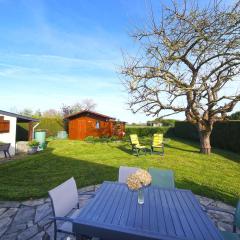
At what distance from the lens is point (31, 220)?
15.3 feet

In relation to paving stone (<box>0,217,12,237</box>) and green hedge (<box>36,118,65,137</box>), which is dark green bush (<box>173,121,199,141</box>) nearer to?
green hedge (<box>36,118,65,137</box>)

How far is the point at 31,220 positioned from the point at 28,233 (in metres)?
0.56

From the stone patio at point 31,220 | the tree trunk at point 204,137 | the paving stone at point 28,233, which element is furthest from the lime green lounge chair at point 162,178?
the tree trunk at point 204,137

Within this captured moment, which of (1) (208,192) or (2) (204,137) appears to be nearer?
(1) (208,192)

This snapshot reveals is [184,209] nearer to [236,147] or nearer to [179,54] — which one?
[179,54]

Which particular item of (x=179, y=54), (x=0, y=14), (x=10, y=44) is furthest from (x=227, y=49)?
(x=10, y=44)

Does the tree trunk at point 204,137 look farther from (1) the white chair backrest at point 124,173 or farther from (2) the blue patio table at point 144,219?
(2) the blue patio table at point 144,219

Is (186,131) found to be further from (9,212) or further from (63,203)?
(63,203)

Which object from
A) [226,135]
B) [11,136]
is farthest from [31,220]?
[226,135]

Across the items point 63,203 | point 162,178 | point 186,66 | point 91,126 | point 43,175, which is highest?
point 186,66

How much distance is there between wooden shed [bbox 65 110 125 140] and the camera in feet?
83.4

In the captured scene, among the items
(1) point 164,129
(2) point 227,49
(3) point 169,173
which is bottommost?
(3) point 169,173

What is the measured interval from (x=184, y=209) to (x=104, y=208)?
106cm

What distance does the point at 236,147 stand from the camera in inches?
635
